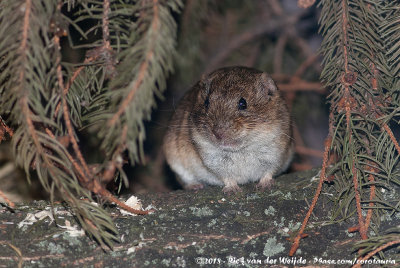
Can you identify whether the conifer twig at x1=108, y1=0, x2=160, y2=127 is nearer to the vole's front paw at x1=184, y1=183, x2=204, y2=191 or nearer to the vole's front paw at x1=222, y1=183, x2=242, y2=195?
the vole's front paw at x1=222, y1=183, x2=242, y2=195

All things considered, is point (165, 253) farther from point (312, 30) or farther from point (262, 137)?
point (312, 30)

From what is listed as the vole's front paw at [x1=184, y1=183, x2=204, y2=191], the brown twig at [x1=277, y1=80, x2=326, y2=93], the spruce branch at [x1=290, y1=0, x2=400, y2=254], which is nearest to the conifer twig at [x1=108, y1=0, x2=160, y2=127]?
the spruce branch at [x1=290, y1=0, x2=400, y2=254]

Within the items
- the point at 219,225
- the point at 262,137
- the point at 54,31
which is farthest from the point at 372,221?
the point at 54,31

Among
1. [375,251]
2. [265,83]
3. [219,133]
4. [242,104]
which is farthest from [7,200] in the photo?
[265,83]

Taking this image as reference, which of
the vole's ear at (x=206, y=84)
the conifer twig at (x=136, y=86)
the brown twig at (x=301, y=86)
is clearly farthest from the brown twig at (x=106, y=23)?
the brown twig at (x=301, y=86)

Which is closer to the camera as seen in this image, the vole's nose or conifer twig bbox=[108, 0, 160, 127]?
conifer twig bbox=[108, 0, 160, 127]

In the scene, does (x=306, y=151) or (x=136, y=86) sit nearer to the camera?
(x=136, y=86)

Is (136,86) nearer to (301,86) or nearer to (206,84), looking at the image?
(206,84)

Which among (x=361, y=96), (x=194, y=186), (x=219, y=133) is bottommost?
(x=194, y=186)

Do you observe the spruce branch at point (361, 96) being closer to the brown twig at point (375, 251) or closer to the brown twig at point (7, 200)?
the brown twig at point (375, 251)
